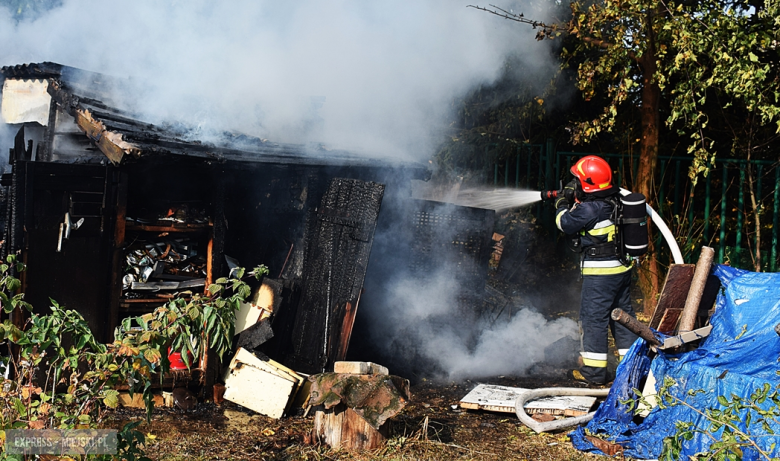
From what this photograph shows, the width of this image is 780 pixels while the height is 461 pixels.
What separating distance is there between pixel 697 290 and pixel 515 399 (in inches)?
72.2

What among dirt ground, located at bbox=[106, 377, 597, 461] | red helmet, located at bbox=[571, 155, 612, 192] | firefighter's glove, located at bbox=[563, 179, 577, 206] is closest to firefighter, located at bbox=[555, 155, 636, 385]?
red helmet, located at bbox=[571, 155, 612, 192]

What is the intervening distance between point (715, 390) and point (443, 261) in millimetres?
3712

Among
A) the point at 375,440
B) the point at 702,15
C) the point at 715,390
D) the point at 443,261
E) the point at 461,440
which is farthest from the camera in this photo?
the point at 443,261

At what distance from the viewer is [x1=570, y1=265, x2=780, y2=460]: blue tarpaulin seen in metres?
4.17

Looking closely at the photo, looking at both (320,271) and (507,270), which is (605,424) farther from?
(507,270)

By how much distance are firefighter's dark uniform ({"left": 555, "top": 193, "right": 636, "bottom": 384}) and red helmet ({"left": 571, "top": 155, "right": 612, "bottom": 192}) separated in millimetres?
138

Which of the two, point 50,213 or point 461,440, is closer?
point 461,440

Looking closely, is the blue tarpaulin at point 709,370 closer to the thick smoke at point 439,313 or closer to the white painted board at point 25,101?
the thick smoke at point 439,313

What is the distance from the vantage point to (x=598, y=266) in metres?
5.93

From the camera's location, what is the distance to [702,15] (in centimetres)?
687

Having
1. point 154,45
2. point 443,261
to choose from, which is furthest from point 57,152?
point 443,261

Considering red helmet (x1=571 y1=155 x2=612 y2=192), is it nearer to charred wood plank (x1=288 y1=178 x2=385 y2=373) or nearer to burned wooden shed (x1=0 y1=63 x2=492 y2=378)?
burned wooden shed (x1=0 y1=63 x2=492 y2=378)

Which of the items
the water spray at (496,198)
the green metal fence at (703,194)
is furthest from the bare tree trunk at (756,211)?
the water spray at (496,198)

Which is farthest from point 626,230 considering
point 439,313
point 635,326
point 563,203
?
point 439,313
